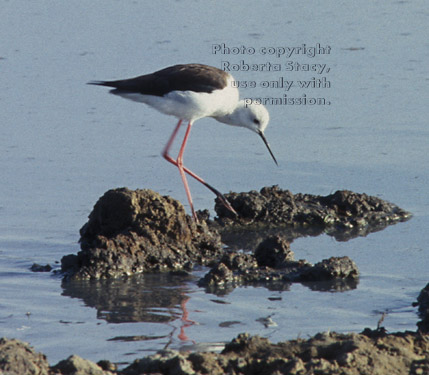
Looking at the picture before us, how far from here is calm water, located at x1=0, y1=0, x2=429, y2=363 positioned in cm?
597

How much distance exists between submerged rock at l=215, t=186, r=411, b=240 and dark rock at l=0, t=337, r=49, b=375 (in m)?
3.91

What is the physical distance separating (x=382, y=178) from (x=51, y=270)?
3.58m

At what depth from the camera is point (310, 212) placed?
823cm

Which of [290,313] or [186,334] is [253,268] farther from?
[186,334]

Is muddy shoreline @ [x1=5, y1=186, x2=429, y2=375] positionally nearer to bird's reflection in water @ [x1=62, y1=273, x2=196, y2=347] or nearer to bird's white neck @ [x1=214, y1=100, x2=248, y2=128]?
bird's reflection in water @ [x1=62, y1=273, x2=196, y2=347]

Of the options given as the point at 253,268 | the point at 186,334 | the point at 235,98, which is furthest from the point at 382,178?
the point at 186,334

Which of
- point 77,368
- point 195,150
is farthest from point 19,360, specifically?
point 195,150

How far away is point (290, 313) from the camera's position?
6.04 m

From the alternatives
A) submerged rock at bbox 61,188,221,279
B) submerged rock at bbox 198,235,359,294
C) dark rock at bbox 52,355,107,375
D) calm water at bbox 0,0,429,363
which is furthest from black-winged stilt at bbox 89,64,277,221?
dark rock at bbox 52,355,107,375

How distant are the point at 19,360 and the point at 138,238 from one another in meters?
2.75

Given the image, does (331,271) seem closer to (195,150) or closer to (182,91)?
(182,91)

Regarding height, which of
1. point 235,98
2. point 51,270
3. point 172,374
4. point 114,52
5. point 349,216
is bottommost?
point 172,374

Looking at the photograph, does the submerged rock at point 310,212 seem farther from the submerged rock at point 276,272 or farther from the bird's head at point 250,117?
the submerged rock at point 276,272

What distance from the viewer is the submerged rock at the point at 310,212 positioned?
27.0 ft
